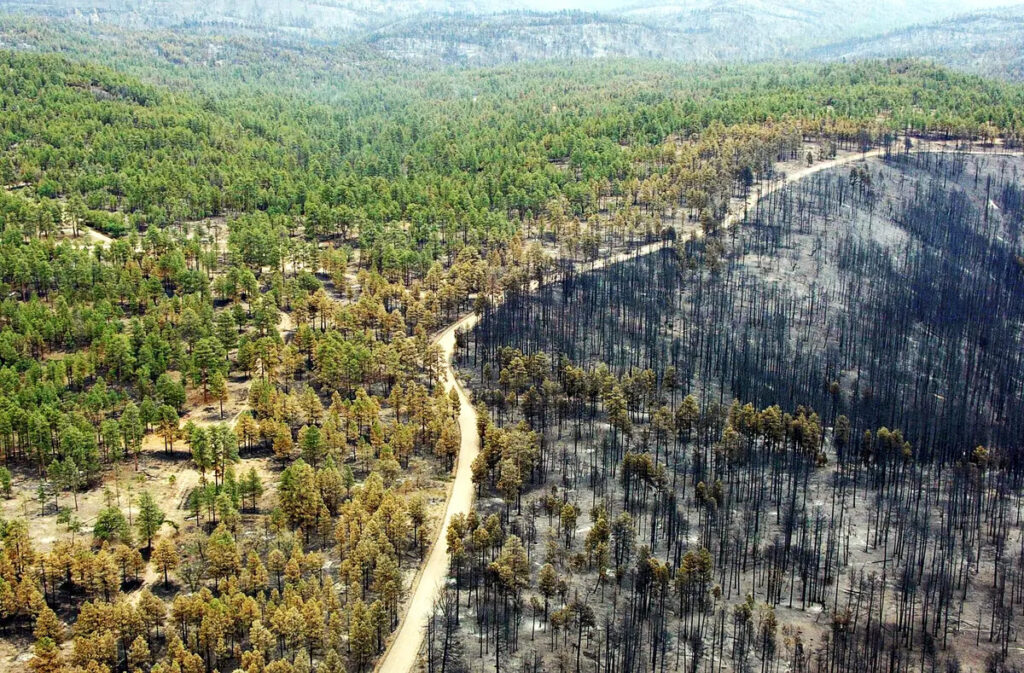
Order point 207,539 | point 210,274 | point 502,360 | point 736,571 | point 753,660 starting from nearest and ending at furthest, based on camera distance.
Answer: point 753,660
point 207,539
point 736,571
point 502,360
point 210,274

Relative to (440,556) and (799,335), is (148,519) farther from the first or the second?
(799,335)

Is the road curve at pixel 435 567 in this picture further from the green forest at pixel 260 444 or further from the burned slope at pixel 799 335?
the burned slope at pixel 799 335

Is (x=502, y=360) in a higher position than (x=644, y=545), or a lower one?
higher

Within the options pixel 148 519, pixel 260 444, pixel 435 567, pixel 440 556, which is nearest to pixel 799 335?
pixel 440 556

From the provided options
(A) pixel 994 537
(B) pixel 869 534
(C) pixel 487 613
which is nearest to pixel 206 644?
(C) pixel 487 613

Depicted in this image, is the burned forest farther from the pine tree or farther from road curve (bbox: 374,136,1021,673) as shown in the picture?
the pine tree

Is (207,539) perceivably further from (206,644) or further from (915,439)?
(915,439)

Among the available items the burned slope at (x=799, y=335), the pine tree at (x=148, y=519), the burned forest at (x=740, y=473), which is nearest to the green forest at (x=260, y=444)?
the pine tree at (x=148, y=519)

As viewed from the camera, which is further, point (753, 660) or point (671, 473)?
point (671, 473)
